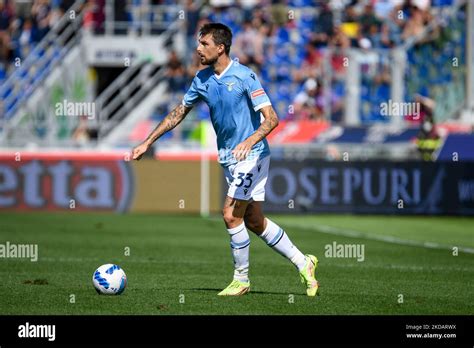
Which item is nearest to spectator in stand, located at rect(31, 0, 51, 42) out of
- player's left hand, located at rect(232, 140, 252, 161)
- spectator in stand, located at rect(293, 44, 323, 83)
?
spectator in stand, located at rect(293, 44, 323, 83)

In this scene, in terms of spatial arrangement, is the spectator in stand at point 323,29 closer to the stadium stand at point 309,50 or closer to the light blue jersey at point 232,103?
the stadium stand at point 309,50

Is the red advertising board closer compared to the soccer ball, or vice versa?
the soccer ball

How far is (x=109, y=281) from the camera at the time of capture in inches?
438

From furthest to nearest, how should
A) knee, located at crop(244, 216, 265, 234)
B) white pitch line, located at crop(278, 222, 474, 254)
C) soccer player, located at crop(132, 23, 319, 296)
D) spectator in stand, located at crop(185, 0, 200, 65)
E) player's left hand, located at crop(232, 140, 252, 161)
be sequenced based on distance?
spectator in stand, located at crop(185, 0, 200, 65) → white pitch line, located at crop(278, 222, 474, 254) → knee, located at crop(244, 216, 265, 234) → soccer player, located at crop(132, 23, 319, 296) → player's left hand, located at crop(232, 140, 252, 161)

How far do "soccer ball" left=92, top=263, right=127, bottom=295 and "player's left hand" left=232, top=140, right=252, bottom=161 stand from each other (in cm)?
174

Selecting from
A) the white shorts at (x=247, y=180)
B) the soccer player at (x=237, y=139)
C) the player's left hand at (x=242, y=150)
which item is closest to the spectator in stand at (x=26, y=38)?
the soccer player at (x=237, y=139)

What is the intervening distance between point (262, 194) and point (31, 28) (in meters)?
24.0

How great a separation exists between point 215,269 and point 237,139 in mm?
3389

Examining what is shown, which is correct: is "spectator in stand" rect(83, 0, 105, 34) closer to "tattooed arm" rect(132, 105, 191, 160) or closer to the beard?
"tattooed arm" rect(132, 105, 191, 160)

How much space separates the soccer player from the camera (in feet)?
37.0

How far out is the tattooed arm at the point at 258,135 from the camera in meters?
10.8

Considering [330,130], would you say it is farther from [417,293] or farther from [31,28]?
[417,293]
